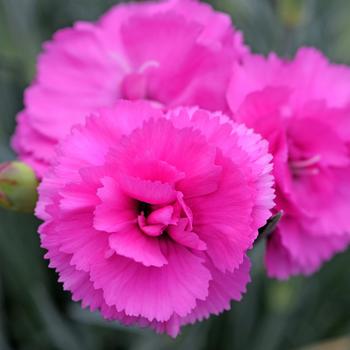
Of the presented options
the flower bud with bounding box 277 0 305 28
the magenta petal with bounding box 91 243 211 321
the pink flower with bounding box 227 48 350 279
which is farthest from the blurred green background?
the magenta petal with bounding box 91 243 211 321

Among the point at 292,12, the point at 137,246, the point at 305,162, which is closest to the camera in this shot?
the point at 137,246

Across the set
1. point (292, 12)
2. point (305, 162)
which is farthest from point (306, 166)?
point (292, 12)

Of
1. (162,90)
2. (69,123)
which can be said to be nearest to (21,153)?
(69,123)

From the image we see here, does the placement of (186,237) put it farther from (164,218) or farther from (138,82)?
(138,82)

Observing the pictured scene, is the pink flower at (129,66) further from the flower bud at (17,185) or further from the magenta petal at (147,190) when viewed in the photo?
the magenta petal at (147,190)

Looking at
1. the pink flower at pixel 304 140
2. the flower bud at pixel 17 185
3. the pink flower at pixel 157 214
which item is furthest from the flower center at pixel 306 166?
the flower bud at pixel 17 185

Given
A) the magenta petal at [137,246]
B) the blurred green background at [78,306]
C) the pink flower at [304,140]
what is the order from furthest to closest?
1. the blurred green background at [78,306]
2. the pink flower at [304,140]
3. the magenta petal at [137,246]
